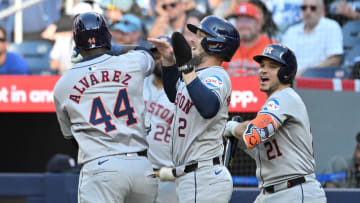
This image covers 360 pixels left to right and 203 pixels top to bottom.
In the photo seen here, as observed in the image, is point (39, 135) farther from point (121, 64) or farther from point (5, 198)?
point (121, 64)

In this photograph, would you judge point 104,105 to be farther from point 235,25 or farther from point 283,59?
point 235,25

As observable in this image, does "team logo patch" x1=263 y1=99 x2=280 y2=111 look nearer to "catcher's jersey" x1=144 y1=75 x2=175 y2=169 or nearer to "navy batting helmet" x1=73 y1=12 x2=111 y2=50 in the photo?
"navy batting helmet" x1=73 y1=12 x2=111 y2=50

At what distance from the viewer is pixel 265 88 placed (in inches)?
166

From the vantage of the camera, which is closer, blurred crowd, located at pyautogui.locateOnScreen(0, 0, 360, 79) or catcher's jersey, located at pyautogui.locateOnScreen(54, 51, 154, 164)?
catcher's jersey, located at pyautogui.locateOnScreen(54, 51, 154, 164)

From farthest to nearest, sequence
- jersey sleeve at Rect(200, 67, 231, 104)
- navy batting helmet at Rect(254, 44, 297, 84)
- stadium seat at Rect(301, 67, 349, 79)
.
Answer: stadium seat at Rect(301, 67, 349, 79) < navy batting helmet at Rect(254, 44, 297, 84) < jersey sleeve at Rect(200, 67, 231, 104)

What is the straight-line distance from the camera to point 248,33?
26.8 ft

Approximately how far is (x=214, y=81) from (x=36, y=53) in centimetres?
524

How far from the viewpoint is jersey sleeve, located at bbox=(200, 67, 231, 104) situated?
11.8 feet

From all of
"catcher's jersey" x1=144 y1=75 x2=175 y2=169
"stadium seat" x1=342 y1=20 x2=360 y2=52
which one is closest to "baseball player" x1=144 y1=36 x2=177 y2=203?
"catcher's jersey" x1=144 y1=75 x2=175 y2=169

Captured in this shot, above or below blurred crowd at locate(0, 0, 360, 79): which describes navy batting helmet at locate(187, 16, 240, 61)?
above

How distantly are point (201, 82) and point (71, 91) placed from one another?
0.88 m

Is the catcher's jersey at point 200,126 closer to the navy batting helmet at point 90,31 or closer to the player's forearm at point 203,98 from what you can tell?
the player's forearm at point 203,98

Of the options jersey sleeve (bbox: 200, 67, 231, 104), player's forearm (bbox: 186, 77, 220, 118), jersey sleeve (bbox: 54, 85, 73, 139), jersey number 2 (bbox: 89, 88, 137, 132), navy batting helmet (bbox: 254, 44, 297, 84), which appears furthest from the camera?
navy batting helmet (bbox: 254, 44, 297, 84)

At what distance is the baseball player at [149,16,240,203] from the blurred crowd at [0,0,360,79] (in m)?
3.67
